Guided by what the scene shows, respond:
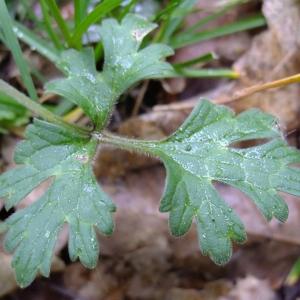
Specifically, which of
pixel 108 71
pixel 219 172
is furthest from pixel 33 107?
pixel 219 172

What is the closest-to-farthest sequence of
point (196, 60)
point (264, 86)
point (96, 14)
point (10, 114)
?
1. point (96, 14)
2. point (264, 86)
3. point (10, 114)
4. point (196, 60)

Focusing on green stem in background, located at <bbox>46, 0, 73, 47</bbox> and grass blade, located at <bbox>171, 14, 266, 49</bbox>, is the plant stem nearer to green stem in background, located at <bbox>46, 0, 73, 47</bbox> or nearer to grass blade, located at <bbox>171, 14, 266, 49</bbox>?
green stem in background, located at <bbox>46, 0, 73, 47</bbox>


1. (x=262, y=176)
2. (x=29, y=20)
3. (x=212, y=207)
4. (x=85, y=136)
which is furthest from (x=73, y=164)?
(x=29, y=20)

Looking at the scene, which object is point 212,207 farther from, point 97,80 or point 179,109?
point 179,109

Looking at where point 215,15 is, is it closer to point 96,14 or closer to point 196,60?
point 196,60

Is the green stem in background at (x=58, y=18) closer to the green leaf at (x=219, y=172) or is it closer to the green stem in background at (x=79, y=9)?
the green stem in background at (x=79, y=9)

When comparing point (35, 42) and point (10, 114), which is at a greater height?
point (35, 42)
